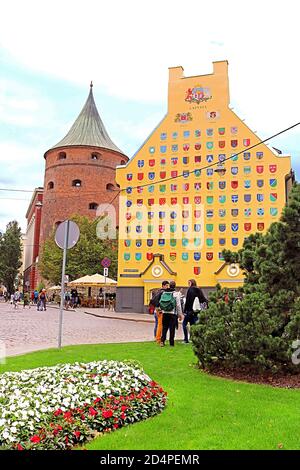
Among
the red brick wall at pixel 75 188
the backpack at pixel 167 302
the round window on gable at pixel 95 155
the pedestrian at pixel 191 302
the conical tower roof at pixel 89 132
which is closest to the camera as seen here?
the backpack at pixel 167 302

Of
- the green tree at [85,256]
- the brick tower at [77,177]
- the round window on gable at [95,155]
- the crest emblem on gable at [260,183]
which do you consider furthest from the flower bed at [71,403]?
the round window on gable at [95,155]

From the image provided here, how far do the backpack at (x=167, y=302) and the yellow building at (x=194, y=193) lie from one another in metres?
19.0

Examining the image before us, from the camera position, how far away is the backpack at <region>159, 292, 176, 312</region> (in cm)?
1327

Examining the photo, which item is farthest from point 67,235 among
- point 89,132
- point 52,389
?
point 89,132

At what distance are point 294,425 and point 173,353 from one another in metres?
6.30

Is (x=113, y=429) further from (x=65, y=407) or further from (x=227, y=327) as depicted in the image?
(x=227, y=327)

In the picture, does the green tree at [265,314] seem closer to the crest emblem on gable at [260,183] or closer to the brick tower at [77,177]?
the crest emblem on gable at [260,183]

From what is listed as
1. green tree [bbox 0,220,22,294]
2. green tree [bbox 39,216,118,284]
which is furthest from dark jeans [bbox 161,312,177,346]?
green tree [bbox 0,220,22,294]

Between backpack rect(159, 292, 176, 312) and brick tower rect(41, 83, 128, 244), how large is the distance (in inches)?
2091

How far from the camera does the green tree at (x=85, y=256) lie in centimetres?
5059
